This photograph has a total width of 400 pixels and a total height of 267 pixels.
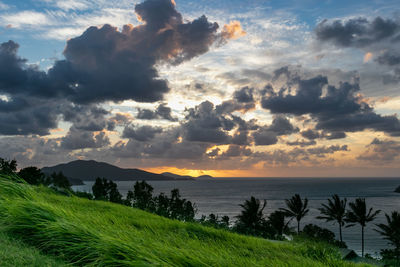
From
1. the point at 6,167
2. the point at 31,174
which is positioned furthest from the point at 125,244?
the point at 31,174

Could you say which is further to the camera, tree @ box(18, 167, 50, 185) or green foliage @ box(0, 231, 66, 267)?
tree @ box(18, 167, 50, 185)

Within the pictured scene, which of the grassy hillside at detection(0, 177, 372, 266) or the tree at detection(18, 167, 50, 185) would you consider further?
the tree at detection(18, 167, 50, 185)

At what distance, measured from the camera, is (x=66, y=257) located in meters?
5.27

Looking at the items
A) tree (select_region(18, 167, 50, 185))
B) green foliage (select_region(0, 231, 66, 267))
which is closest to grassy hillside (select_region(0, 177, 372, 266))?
green foliage (select_region(0, 231, 66, 267))

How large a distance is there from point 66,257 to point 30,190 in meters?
4.37

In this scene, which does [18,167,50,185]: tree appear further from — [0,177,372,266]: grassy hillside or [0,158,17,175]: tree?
[0,177,372,266]: grassy hillside

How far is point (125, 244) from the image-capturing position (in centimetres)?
485

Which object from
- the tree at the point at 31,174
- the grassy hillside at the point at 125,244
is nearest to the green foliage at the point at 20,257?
the grassy hillside at the point at 125,244

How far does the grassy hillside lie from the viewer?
4.70 meters

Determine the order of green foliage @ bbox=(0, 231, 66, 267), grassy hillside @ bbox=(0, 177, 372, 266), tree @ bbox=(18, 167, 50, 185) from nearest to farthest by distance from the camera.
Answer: green foliage @ bbox=(0, 231, 66, 267) < grassy hillside @ bbox=(0, 177, 372, 266) < tree @ bbox=(18, 167, 50, 185)

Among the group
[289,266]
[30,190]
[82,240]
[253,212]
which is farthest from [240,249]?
[253,212]

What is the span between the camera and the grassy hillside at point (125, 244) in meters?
4.70

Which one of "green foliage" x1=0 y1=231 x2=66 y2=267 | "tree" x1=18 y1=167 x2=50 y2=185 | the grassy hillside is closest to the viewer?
"green foliage" x1=0 y1=231 x2=66 y2=267

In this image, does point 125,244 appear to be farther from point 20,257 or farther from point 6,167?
point 6,167
